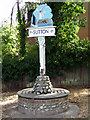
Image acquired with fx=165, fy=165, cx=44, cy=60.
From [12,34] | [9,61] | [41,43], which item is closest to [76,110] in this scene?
[41,43]

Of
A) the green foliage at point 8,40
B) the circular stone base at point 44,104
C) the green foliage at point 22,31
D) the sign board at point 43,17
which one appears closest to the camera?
the circular stone base at point 44,104

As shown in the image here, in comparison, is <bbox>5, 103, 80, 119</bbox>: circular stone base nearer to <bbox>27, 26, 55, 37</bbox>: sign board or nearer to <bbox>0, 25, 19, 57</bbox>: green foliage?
<bbox>27, 26, 55, 37</bbox>: sign board

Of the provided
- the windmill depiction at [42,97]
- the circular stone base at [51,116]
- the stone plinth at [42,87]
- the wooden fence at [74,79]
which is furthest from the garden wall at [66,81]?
the circular stone base at [51,116]

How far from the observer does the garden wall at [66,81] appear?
9.06m

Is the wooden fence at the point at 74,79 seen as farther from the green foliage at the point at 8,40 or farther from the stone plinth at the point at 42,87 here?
the stone plinth at the point at 42,87

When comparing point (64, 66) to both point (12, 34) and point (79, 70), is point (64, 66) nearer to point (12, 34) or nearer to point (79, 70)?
point (79, 70)

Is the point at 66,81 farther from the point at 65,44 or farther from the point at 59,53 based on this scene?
the point at 65,44

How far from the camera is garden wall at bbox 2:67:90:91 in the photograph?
906 centimetres

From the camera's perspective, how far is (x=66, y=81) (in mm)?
9133

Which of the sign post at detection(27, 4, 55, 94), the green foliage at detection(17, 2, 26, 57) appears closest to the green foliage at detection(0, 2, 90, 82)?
the green foliage at detection(17, 2, 26, 57)

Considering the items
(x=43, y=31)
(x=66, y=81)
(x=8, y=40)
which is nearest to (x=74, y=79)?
(x=66, y=81)

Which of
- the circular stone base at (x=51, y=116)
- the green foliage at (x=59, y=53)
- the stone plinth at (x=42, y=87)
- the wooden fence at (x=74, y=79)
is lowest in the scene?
the circular stone base at (x=51, y=116)

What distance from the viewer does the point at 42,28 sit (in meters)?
5.00

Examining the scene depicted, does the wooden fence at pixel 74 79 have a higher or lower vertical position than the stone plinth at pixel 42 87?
lower
